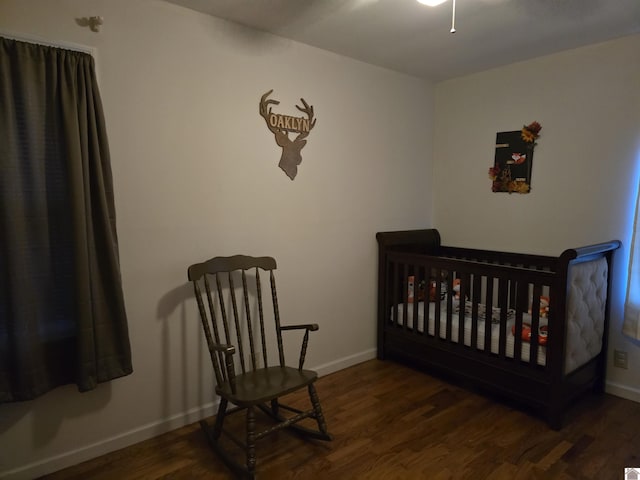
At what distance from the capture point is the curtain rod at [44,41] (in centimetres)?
171

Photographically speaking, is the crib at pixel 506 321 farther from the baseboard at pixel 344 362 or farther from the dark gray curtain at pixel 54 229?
the dark gray curtain at pixel 54 229

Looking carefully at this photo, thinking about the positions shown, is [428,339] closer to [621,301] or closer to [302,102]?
[621,301]

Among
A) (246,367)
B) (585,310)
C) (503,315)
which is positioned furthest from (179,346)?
(585,310)

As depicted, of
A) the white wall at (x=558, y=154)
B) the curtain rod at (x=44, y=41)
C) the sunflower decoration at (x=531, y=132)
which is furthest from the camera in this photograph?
the sunflower decoration at (x=531, y=132)

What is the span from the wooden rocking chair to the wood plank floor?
0.37ft

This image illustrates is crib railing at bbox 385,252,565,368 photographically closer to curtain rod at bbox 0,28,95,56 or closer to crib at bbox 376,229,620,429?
crib at bbox 376,229,620,429

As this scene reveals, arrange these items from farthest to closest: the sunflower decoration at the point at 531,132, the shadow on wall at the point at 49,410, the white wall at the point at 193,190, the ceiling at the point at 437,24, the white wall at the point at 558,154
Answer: the sunflower decoration at the point at 531,132 → the white wall at the point at 558,154 → the ceiling at the point at 437,24 → the white wall at the point at 193,190 → the shadow on wall at the point at 49,410

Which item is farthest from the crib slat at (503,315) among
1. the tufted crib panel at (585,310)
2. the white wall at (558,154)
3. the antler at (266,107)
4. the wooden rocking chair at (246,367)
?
the antler at (266,107)

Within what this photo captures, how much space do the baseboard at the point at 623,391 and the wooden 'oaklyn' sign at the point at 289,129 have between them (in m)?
2.55

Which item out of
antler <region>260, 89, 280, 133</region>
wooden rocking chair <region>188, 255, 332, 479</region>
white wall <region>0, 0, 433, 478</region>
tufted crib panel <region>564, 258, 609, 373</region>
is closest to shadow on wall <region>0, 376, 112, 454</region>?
white wall <region>0, 0, 433, 478</region>

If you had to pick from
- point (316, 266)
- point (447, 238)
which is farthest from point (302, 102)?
point (447, 238)

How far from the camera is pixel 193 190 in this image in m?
2.29

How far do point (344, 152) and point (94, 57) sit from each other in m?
1.67

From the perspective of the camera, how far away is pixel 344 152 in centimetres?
299
